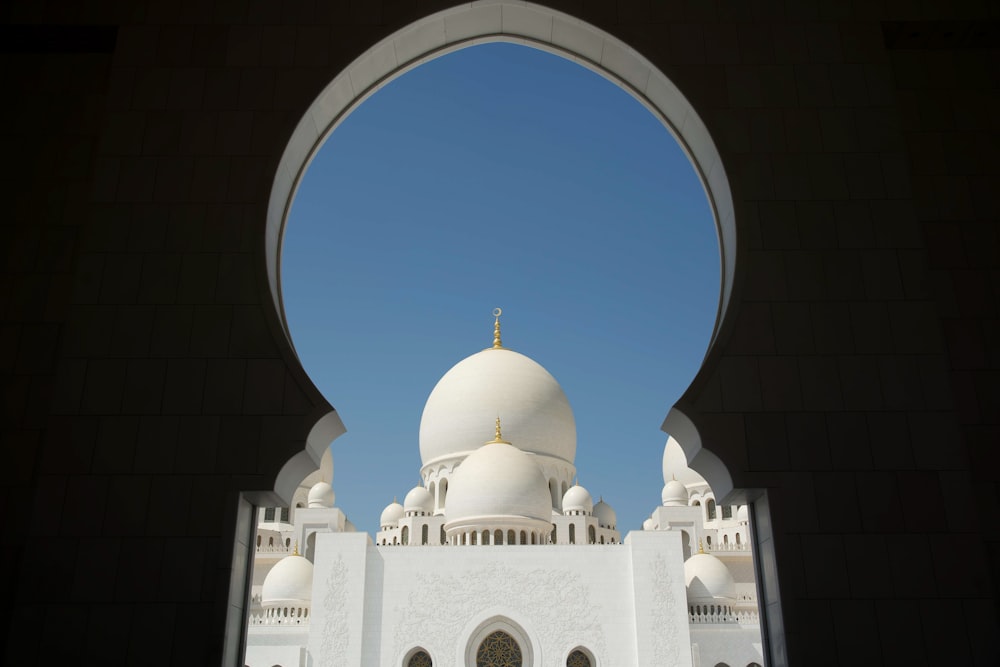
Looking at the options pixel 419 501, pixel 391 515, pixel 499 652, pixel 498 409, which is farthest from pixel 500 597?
pixel 391 515

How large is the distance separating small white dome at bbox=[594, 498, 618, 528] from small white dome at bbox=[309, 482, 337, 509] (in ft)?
25.0

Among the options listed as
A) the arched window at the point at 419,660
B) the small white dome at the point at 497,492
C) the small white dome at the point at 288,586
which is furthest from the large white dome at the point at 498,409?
the arched window at the point at 419,660

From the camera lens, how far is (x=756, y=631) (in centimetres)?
1571

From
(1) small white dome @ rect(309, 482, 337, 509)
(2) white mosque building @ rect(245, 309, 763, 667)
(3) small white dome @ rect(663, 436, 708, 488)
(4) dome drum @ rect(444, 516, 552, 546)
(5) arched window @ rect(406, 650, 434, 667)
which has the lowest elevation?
(5) arched window @ rect(406, 650, 434, 667)

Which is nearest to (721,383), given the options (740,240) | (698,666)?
(740,240)

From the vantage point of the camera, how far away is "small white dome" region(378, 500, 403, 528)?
22.8 metres

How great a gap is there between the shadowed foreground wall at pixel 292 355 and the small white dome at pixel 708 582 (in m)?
14.4

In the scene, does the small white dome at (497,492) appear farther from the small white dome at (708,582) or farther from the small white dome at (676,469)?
the small white dome at (676,469)

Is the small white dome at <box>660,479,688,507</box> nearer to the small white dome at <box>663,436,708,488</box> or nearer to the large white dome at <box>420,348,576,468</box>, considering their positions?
the small white dome at <box>663,436,708,488</box>

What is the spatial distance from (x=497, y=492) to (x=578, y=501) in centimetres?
392

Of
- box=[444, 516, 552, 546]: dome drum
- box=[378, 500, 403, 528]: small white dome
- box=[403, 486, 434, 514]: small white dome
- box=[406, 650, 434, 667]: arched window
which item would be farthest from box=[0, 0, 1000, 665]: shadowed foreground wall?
box=[378, 500, 403, 528]: small white dome

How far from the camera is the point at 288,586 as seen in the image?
16.1 meters

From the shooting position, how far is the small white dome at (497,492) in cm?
1658

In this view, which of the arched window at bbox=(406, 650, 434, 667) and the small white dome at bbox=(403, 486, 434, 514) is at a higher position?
the small white dome at bbox=(403, 486, 434, 514)
